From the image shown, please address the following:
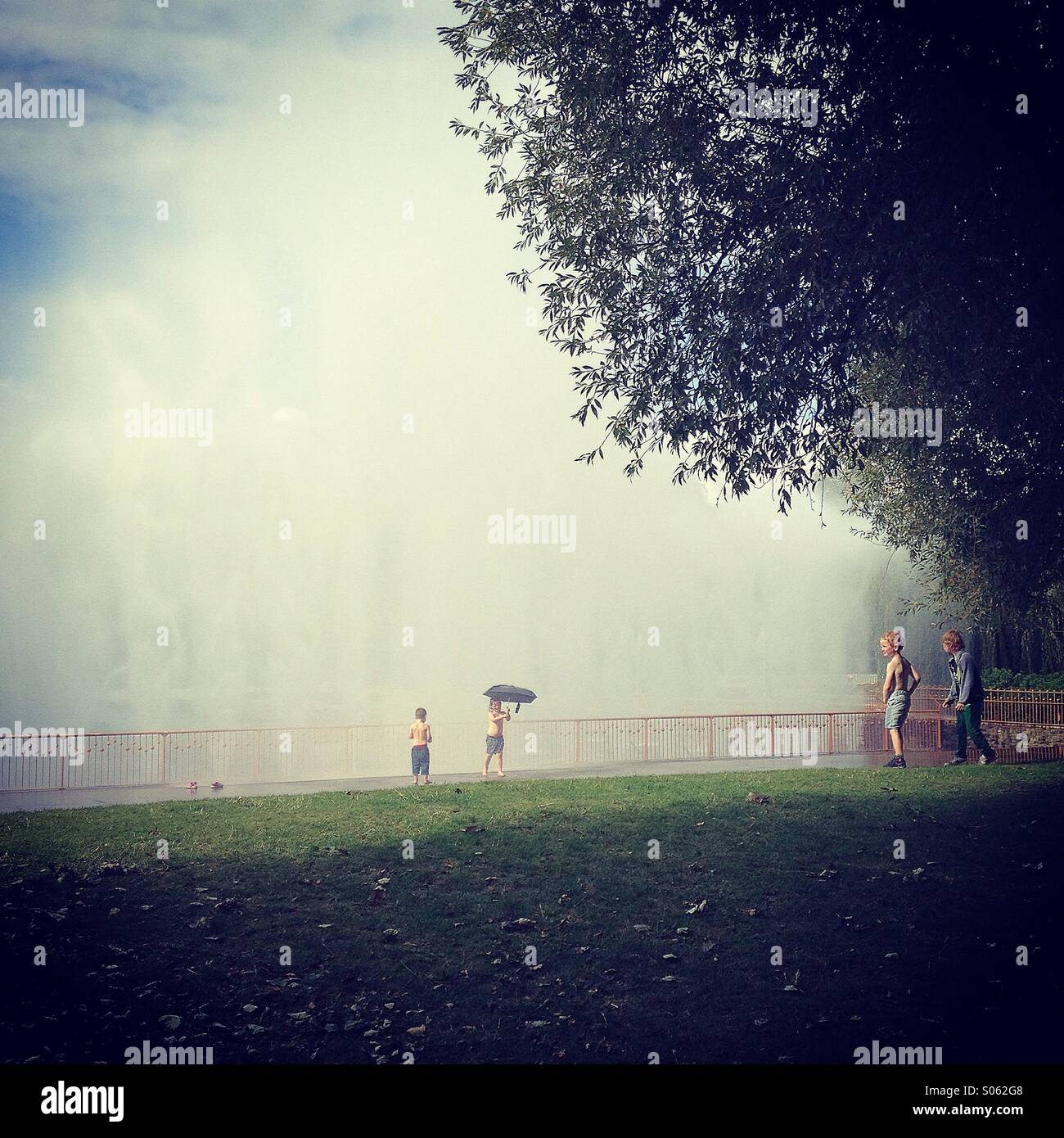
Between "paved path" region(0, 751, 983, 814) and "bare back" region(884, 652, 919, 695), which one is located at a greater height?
"bare back" region(884, 652, 919, 695)

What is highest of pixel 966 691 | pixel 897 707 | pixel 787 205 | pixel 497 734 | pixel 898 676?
pixel 787 205

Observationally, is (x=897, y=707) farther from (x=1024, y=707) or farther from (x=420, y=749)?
(x=1024, y=707)

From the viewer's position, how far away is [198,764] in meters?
23.3

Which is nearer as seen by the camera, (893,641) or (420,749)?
(893,641)

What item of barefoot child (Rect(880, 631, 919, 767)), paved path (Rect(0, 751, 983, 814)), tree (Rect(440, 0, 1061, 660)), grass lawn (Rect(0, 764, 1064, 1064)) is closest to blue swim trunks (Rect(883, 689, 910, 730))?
barefoot child (Rect(880, 631, 919, 767))

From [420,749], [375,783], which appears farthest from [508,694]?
[375,783]

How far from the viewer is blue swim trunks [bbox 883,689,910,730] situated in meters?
15.7

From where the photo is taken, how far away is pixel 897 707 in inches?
621

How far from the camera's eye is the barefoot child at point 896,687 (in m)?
15.7

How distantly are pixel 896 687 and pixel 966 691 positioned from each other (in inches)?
44.3

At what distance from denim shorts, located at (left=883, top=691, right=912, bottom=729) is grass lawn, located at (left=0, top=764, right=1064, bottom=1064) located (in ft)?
11.7

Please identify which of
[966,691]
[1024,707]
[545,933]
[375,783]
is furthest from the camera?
[1024,707]

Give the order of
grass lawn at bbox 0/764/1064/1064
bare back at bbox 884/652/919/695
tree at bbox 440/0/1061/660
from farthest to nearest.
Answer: bare back at bbox 884/652/919/695 → tree at bbox 440/0/1061/660 → grass lawn at bbox 0/764/1064/1064

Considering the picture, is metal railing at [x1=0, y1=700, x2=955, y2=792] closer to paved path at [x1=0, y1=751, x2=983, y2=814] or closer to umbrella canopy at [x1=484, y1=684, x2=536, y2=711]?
paved path at [x1=0, y1=751, x2=983, y2=814]
